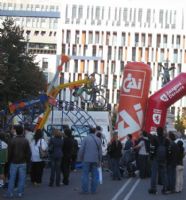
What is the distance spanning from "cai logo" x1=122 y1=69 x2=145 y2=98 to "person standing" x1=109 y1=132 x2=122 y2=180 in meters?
9.27

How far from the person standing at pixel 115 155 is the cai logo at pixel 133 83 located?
9270 millimetres

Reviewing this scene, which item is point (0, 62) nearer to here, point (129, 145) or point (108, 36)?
point (129, 145)

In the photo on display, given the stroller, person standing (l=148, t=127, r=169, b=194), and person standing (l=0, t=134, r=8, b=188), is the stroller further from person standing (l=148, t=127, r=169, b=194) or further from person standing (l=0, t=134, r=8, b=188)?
person standing (l=0, t=134, r=8, b=188)

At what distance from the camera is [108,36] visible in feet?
370

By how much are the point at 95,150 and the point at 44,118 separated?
9.58m

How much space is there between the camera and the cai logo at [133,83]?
33.5 m

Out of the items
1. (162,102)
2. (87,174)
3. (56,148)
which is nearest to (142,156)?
(56,148)

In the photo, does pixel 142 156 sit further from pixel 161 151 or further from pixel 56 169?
pixel 161 151

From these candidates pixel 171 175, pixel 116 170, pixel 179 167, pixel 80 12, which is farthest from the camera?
pixel 80 12

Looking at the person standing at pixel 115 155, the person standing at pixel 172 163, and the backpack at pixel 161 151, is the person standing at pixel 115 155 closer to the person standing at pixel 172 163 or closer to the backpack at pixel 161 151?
the person standing at pixel 172 163

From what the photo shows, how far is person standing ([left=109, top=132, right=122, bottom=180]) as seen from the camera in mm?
24109

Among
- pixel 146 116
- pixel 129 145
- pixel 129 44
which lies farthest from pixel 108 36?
pixel 129 145

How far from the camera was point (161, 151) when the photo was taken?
1822cm

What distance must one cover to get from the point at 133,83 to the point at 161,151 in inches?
622
